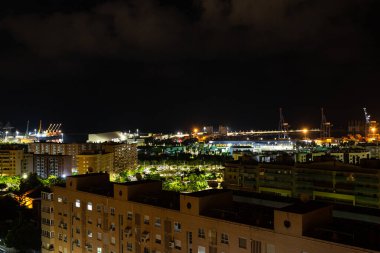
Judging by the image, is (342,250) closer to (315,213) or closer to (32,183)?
(315,213)

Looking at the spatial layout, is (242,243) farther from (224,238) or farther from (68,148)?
(68,148)

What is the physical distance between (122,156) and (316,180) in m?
16.5

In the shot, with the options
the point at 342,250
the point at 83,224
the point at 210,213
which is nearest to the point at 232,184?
the point at 83,224

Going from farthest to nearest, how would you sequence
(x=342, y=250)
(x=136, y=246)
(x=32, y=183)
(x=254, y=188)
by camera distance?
(x=32, y=183) → (x=254, y=188) → (x=136, y=246) → (x=342, y=250)

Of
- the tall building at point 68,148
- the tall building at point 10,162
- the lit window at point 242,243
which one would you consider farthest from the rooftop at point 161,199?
the tall building at point 68,148

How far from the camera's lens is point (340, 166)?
36.2ft

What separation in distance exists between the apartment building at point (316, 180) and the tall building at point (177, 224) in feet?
15.7

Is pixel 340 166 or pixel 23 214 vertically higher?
pixel 340 166

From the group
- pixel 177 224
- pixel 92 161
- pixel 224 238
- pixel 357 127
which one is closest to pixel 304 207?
pixel 224 238

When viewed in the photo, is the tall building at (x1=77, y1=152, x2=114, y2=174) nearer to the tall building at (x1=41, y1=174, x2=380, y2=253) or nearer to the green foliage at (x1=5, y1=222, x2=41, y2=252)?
the green foliage at (x1=5, y1=222, x2=41, y2=252)

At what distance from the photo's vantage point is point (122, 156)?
84.5ft

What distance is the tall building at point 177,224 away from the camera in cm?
358

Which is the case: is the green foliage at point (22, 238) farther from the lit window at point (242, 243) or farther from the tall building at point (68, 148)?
the tall building at point (68, 148)

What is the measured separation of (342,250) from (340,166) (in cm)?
827
